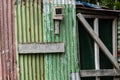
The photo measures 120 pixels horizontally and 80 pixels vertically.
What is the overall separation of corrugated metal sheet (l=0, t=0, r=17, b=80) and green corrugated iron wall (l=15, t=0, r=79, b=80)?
0.13 metres

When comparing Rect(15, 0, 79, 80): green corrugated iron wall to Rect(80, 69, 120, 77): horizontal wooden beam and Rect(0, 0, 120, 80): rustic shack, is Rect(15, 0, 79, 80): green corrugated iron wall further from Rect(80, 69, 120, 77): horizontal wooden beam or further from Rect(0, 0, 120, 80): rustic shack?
Rect(80, 69, 120, 77): horizontal wooden beam

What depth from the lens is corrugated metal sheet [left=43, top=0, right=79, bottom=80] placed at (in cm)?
748

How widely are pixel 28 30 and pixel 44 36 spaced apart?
0.38 m

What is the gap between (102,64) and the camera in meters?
8.27

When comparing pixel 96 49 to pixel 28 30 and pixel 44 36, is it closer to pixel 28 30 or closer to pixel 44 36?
pixel 44 36

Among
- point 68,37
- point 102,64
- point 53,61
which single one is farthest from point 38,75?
point 102,64

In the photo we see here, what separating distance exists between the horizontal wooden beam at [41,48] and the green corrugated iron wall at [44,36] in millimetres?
101

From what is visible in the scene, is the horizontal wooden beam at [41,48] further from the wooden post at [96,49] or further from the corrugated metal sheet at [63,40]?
the wooden post at [96,49]

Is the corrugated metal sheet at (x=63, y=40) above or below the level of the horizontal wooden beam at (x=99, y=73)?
above

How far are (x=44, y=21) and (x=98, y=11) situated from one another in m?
1.42

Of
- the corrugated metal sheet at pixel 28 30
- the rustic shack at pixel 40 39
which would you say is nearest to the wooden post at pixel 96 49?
the rustic shack at pixel 40 39

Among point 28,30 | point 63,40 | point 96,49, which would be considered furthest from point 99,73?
point 28,30

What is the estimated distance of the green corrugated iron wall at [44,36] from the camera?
743 centimetres

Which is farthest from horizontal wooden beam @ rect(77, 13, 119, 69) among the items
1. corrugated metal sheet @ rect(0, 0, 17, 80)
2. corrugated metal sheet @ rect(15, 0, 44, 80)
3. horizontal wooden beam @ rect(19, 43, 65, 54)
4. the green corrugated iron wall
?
corrugated metal sheet @ rect(0, 0, 17, 80)
